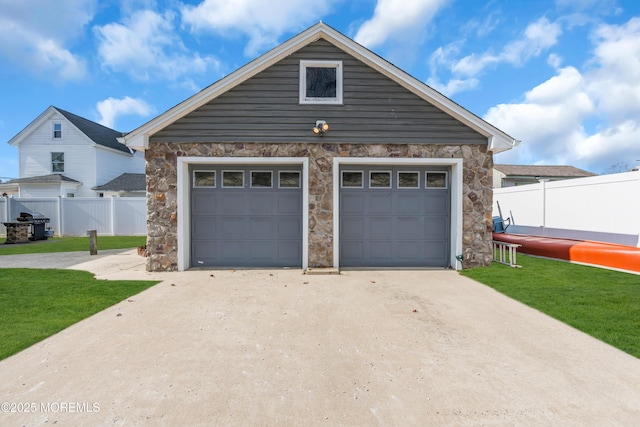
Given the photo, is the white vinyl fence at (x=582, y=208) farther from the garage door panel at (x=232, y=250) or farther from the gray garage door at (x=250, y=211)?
the garage door panel at (x=232, y=250)

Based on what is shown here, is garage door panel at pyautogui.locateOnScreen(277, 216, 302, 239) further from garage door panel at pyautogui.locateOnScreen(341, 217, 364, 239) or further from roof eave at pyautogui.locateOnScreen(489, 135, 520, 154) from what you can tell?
roof eave at pyautogui.locateOnScreen(489, 135, 520, 154)

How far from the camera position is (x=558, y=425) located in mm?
2287

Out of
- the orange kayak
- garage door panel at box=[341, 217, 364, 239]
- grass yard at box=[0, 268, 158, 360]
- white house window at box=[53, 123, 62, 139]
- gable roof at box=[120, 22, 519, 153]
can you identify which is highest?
white house window at box=[53, 123, 62, 139]

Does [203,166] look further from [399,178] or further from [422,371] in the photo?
[422,371]

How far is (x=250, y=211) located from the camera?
767cm

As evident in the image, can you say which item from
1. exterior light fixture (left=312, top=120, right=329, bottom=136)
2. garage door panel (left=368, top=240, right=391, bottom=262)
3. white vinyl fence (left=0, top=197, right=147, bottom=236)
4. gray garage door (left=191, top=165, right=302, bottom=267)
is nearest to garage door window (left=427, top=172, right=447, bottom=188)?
garage door panel (left=368, top=240, right=391, bottom=262)

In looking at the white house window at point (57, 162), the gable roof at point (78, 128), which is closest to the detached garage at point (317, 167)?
the gable roof at point (78, 128)

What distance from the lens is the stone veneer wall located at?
7.33 meters

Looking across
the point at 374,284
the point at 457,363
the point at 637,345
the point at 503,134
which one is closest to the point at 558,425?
the point at 457,363

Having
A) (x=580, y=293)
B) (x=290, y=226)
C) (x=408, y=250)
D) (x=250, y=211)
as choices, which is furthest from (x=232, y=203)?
(x=580, y=293)

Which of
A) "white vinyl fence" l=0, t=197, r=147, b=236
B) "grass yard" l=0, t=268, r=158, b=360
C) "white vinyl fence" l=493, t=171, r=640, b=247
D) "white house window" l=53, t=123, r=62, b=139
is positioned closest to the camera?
"grass yard" l=0, t=268, r=158, b=360

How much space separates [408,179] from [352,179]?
1438mm

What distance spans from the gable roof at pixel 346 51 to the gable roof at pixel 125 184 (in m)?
14.0

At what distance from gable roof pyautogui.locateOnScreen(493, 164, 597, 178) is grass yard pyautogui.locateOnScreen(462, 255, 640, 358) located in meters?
17.5
